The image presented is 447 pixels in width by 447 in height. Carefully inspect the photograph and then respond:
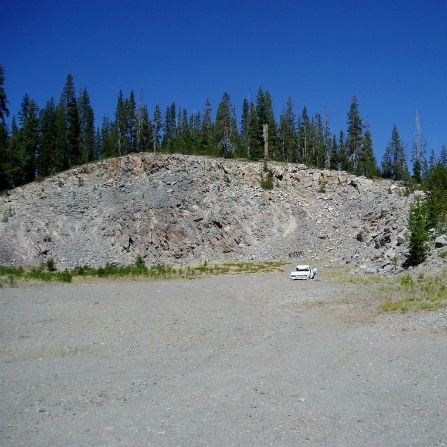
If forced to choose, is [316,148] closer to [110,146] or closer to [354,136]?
[354,136]

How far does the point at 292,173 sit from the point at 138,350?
5411 cm

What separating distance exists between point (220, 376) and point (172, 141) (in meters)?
77.0

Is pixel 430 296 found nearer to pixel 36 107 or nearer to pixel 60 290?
pixel 60 290

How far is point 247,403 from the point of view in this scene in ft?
32.3

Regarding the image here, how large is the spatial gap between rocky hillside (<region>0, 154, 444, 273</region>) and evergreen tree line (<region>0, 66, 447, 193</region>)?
9451mm

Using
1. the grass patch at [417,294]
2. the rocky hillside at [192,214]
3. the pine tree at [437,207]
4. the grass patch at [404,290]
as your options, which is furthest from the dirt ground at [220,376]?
the rocky hillside at [192,214]

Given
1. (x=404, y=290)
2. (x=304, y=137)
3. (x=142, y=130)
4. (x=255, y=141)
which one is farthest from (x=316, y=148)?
(x=404, y=290)

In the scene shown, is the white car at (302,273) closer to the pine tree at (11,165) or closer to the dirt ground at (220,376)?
the dirt ground at (220,376)

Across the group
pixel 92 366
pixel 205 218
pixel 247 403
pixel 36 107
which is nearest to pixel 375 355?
pixel 247 403

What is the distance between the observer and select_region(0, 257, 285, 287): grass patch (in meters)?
36.5

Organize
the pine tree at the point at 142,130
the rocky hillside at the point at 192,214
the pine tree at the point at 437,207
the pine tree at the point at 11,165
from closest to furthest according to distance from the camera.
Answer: the pine tree at the point at 437,207 → the rocky hillside at the point at 192,214 → the pine tree at the point at 11,165 → the pine tree at the point at 142,130

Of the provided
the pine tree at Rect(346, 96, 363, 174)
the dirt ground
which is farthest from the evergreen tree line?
the dirt ground

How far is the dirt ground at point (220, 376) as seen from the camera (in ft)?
27.3

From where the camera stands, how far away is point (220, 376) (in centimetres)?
1195
